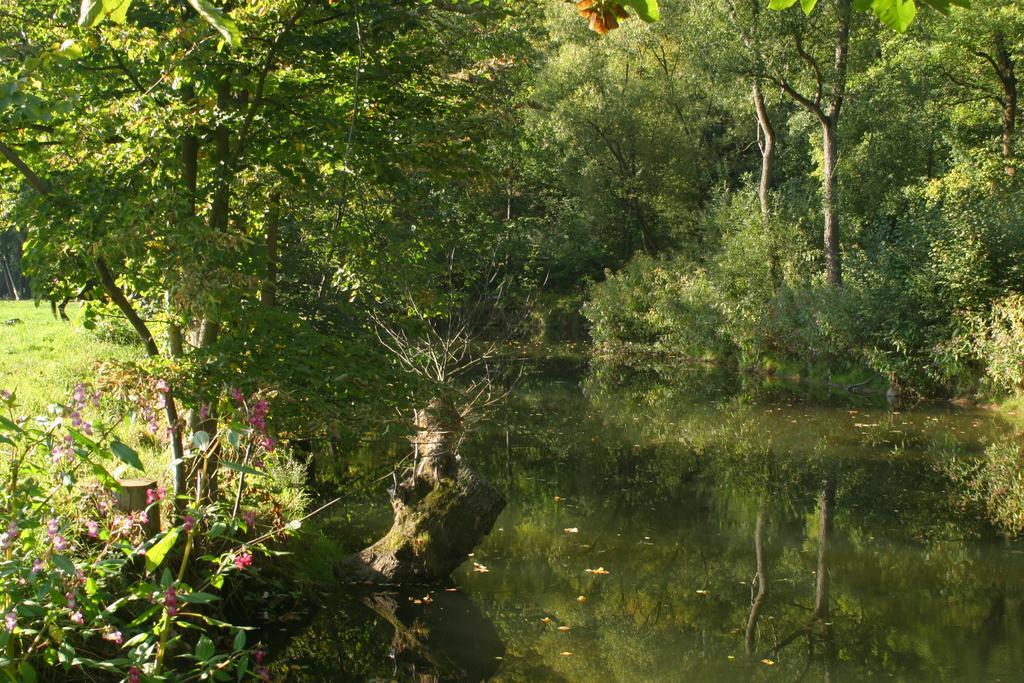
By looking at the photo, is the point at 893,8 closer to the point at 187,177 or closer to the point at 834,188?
the point at 187,177

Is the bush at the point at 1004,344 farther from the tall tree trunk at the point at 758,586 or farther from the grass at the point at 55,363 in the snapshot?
the grass at the point at 55,363

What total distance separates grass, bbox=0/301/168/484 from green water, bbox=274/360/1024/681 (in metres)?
2.21

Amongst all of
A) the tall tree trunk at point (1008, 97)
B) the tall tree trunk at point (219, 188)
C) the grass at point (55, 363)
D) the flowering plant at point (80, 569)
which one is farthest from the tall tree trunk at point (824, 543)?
the tall tree trunk at point (1008, 97)

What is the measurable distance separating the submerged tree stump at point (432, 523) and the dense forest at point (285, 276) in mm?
26

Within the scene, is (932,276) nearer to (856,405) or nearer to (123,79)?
(856,405)

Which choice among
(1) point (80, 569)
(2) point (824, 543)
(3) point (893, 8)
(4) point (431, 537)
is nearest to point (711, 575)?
(2) point (824, 543)

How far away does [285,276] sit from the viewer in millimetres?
9766

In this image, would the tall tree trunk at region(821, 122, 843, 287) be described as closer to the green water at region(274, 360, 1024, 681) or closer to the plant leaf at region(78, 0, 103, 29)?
the green water at region(274, 360, 1024, 681)

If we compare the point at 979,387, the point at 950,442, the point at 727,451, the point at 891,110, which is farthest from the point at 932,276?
the point at 891,110

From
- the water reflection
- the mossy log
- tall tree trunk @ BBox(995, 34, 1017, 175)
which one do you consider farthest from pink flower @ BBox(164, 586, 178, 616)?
tall tree trunk @ BBox(995, 34, 1017, 175)

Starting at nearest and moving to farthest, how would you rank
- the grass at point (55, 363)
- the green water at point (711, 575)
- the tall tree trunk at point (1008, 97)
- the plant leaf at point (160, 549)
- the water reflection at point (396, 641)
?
the plant leaf at point (160, 549) < the water reflection at point (396, 641) < the green water at point (711, 575) < the grass at point (55, 363) < the tall tree trunk at point (1008, 97)

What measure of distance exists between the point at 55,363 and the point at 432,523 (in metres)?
6.52

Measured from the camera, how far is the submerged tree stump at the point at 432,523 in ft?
25.0

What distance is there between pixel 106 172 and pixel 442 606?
394cm
